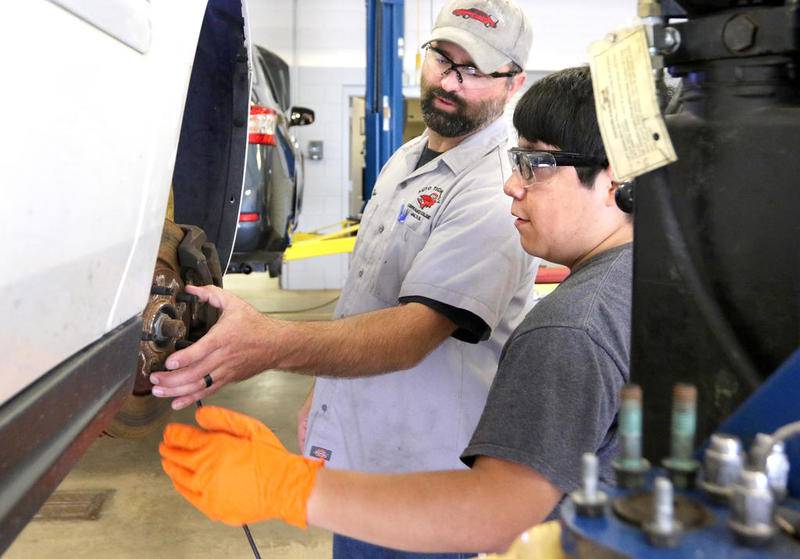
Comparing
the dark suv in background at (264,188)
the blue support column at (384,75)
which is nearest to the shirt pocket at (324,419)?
the dark suv in background at (264,188)

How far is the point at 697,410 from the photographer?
0.75m

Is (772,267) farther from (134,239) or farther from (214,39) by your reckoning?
(214,39)

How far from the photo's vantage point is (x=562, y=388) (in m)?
1.19

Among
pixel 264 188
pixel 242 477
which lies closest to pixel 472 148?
pixel 242 477

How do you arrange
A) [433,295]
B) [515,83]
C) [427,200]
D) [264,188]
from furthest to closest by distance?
[264,188] < [515,83] < [427,200] < [433,295]

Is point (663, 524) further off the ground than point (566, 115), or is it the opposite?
point (566, 115)

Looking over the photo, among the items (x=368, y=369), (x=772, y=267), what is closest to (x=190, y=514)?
(x=368, y=369)

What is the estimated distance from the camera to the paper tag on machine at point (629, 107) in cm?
74

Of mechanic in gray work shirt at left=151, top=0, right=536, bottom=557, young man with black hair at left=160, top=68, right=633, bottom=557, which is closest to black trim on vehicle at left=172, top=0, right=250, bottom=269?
mechanic in gray work shirt at left=151, top=0, right=536, bottom=557

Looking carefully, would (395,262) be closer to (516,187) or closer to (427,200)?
(427,200)

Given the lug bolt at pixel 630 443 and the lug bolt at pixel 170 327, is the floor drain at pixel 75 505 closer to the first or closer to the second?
the lug bolt at pixel 170 327

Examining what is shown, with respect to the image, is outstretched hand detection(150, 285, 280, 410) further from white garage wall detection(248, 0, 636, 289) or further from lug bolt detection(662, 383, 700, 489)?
white garage wall detection(248, 0, 636, 289)

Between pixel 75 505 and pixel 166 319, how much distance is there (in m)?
2.33

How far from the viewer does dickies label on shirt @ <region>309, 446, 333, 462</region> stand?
6.91 feet
